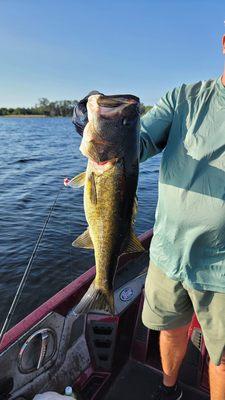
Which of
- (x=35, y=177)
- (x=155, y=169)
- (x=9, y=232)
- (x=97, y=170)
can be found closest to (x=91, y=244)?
(x=97, y=170)

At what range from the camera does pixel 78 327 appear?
362 centimetres

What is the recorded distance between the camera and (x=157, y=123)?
8.52ft

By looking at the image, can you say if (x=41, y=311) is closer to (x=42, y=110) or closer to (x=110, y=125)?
(x=110, y=125)

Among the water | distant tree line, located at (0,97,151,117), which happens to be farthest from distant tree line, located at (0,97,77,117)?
the water

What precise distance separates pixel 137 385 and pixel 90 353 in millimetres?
555

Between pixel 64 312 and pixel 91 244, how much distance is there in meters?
1.12

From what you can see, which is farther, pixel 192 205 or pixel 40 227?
pixel 40 227

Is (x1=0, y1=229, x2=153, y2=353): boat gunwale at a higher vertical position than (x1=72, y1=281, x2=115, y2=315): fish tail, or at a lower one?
lower

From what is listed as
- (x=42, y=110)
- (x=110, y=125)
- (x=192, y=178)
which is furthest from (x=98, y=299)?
(x=42, y=110)

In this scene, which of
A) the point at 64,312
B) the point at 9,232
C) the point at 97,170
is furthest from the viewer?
the point at 9,232

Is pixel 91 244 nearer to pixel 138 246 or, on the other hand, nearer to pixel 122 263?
pixel 138 246

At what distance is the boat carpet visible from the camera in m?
3.65

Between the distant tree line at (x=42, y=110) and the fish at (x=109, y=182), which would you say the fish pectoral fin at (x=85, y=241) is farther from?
the distant tree line at (x=42, y=110)

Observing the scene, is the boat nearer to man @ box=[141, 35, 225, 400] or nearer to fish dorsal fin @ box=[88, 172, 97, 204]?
man @ box=[141, 35, 225, 400]
